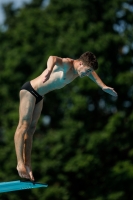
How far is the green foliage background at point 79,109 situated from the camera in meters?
27.0

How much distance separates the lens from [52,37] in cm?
3044

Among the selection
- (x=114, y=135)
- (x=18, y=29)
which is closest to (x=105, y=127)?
(x=114, y=135)

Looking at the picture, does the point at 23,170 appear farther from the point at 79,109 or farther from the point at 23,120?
the point at 79,109

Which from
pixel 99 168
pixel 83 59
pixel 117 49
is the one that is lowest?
pixel 83 59

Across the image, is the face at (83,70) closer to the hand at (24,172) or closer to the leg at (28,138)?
the leg at (28,138)

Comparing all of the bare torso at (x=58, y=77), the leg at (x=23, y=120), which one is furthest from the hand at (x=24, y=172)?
the bare torso at (x=58, y=77)

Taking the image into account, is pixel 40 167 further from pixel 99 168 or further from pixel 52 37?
pixel 52 37

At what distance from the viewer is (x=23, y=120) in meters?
10.5

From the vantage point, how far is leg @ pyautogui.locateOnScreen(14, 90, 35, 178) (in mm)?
10469

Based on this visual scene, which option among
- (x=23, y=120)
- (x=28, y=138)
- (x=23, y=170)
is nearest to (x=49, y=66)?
(x=23, y=120)

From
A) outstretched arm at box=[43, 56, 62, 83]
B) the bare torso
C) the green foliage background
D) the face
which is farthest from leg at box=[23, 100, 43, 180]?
the green foliage background

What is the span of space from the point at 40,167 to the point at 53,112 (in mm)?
2888

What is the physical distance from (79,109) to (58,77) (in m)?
17.1

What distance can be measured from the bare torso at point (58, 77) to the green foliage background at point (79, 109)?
1612 centimetres
